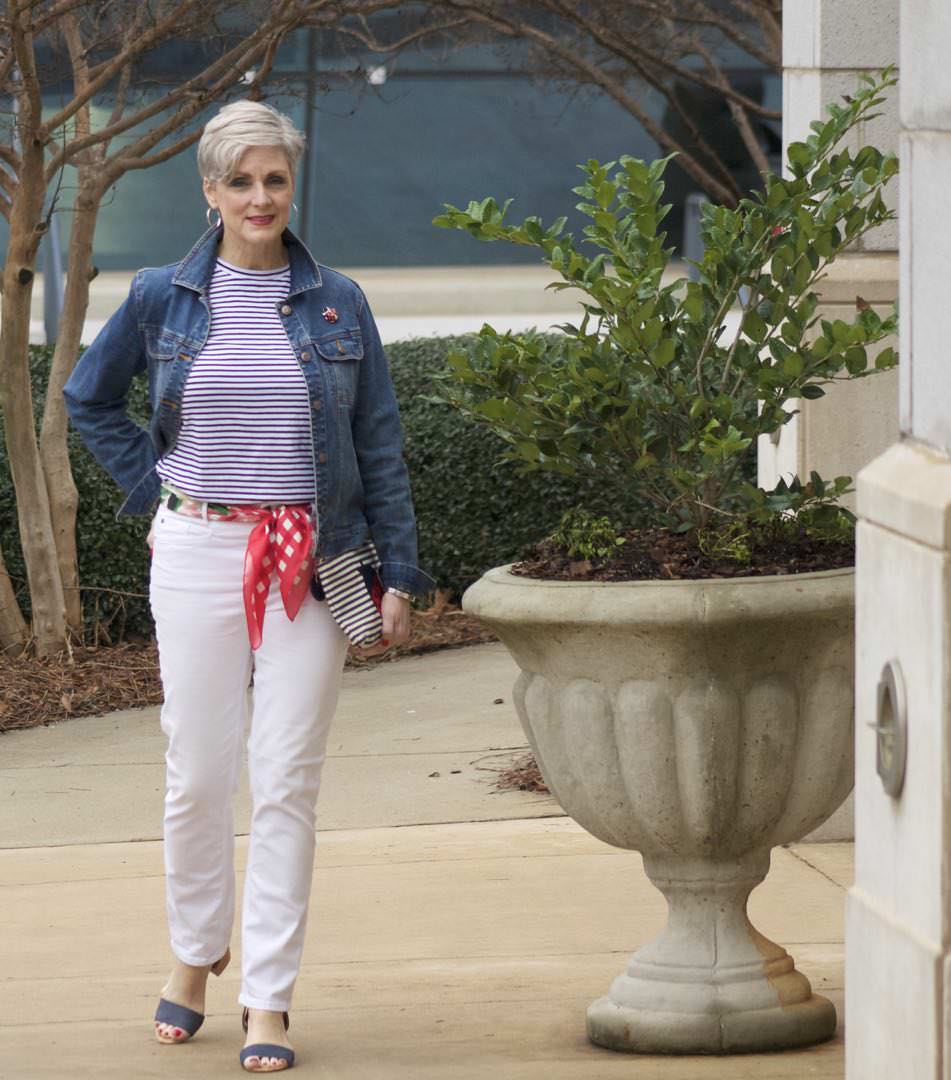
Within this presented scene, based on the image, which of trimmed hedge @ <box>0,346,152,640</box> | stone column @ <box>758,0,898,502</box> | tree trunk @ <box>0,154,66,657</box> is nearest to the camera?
stone column @ <box>758,0,898,502</box>

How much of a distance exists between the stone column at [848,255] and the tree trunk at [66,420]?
13.5 feet

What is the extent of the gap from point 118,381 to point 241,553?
0.59m

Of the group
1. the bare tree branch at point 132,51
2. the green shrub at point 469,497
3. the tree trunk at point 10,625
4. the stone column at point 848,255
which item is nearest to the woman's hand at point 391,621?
the stone column at point 848,255

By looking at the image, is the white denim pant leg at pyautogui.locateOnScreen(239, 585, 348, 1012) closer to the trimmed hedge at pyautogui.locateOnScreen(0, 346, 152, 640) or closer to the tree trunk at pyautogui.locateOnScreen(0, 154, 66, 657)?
the tree trunk at pyautogui.locateOnScreen(0, 154, 66, 657)

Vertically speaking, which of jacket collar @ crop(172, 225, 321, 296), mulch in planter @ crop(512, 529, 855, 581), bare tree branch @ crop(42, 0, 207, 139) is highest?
bare tree branch @ crop(42, 0, 207, 139)

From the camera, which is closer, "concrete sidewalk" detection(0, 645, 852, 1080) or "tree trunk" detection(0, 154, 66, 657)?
"concrete sidewalk" detection(0, 645, 852, 1080)

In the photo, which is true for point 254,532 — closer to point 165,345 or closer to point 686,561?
point 165,345

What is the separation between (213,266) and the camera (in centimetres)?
433

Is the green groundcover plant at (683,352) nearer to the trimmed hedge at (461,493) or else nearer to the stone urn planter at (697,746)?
the stone urn planter at (697,746)

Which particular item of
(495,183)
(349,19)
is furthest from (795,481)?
(495,183)

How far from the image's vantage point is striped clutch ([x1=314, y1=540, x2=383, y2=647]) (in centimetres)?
421

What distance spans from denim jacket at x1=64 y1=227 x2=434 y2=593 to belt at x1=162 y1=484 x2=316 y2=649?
0.06 metres

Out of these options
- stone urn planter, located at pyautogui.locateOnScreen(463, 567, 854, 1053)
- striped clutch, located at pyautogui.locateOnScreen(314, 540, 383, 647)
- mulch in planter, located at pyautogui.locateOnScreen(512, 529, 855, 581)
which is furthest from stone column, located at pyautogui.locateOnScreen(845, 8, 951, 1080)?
striped clutch, located at pyautogui.locateOnScreen(314, 540, 383, 647)

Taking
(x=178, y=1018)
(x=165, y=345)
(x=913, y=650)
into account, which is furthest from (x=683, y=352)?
(x=178, y=1018)
